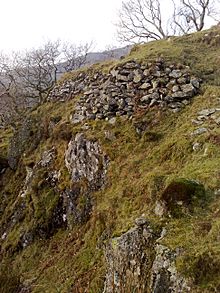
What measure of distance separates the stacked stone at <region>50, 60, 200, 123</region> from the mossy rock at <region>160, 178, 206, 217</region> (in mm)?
4842

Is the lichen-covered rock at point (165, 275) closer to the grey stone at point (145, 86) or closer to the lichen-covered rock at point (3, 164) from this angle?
the grey stone at point (145, 86)

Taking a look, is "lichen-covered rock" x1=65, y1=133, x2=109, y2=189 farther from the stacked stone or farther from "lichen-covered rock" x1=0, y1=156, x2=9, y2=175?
"lichen-covered rock" x1=0, y1=156, x2=9, y2=175

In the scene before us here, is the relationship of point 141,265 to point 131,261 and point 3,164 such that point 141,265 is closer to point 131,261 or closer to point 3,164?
point 131,261

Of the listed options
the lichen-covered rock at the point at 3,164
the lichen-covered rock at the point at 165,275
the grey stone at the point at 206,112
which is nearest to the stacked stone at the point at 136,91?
the grey stone at the point at 206,112

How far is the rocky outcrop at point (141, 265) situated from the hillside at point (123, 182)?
17 mm

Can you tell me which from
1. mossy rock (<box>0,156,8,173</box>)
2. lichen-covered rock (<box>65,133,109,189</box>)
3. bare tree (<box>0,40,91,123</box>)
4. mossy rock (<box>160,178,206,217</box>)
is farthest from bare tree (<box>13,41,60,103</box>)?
mossy rock (<box>160,178,206,217</box>)

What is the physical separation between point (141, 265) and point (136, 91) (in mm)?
7456

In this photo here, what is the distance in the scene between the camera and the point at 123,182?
938cm

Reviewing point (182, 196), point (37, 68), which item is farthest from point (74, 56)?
point (182, 196)

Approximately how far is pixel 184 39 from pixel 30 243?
1033cm

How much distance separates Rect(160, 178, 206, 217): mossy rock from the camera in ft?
20.5

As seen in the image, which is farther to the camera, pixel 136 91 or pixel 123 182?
pixel 136 91

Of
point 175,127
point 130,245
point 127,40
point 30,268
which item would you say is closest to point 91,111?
point 175,127

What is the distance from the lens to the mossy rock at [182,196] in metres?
6.25
